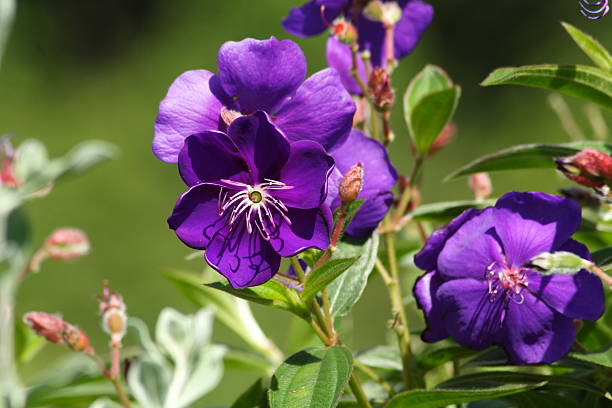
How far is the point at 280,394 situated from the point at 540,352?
0.14 metres

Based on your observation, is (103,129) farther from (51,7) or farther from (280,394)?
(280,394)

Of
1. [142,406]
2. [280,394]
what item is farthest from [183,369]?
[280,394]

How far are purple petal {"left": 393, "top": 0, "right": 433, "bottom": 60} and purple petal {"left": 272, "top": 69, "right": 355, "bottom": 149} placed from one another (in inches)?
7.4

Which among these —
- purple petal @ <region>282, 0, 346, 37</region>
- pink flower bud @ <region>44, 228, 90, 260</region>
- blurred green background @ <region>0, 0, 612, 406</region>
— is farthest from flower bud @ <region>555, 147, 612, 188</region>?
blurred green background @ <region>0, 0, 612, 406</region>

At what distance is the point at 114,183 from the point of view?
3.42 metres

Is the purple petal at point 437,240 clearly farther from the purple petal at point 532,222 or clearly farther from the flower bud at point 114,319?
the flower bud at point 114,319

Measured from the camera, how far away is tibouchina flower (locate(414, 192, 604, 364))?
447 mm

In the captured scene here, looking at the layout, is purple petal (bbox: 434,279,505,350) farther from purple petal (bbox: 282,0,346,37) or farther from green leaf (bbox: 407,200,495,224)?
purple petal (bbox: 282,0,346,37)

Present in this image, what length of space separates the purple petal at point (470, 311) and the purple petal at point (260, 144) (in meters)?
0.11

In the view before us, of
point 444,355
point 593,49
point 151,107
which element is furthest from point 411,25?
point 151,107

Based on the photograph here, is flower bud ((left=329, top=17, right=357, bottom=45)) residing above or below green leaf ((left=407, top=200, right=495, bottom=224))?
above

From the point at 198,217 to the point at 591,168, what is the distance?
0.65ft

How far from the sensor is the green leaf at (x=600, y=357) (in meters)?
0.43

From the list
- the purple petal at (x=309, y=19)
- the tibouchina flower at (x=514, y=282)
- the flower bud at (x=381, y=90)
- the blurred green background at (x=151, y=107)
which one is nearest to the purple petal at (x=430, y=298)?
the tibouchina flower at (x=514, y=282)
